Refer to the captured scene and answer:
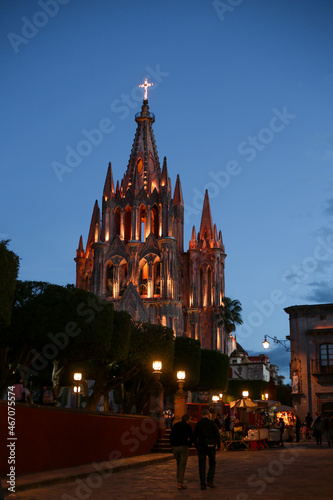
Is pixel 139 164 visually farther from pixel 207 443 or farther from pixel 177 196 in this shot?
pixel 207 443

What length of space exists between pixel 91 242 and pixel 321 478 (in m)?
70.2

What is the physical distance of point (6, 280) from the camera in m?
18.2

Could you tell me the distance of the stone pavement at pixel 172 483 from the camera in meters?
11.1

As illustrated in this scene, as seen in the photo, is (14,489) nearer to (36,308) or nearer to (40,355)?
(36,308)

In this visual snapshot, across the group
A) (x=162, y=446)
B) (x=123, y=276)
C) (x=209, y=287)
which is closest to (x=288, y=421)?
(x=162, y=446)

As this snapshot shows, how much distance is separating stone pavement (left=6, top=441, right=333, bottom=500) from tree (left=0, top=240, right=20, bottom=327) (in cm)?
482

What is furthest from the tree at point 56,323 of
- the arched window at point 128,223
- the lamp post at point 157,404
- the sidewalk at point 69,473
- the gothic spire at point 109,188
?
the gothic spire at point 109,188

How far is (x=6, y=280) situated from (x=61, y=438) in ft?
16.2

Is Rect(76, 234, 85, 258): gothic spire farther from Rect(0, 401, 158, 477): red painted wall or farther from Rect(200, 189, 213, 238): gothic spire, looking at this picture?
Rect(0, 401, 158, 477): red painted wall

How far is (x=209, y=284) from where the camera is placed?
244 ft

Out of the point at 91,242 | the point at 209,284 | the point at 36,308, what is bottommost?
the point at 36,308

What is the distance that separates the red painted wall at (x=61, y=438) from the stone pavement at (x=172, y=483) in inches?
18.6

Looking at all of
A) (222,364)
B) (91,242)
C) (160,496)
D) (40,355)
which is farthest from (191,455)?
(91,242)

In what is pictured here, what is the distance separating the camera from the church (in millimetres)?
70688
